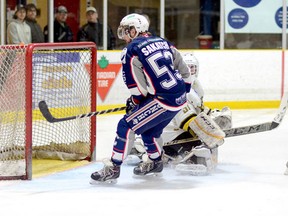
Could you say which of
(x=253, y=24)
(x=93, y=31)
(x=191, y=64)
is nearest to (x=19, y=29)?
(x=93, y=31)

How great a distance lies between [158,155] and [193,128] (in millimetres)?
369

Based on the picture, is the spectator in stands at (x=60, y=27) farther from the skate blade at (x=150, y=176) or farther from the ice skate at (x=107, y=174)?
the ice skate at (x=107, y=174)

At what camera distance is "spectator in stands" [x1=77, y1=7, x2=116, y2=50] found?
959 centimetres

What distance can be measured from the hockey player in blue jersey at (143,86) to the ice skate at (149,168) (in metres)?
0.26

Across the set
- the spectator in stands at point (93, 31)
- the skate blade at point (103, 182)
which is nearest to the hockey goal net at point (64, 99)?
the skate blade at point (103, 182)

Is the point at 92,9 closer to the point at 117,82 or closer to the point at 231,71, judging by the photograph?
the point at 117,82

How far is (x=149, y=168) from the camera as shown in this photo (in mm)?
5191

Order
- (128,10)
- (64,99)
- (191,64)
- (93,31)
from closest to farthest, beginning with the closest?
(191,64), (64,99), (93,31), (128,10)

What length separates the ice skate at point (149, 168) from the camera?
17.0ft

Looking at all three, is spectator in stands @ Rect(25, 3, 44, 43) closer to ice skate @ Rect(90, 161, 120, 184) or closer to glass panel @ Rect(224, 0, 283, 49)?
glass panel @ Rect(224, 0, 283, 49)

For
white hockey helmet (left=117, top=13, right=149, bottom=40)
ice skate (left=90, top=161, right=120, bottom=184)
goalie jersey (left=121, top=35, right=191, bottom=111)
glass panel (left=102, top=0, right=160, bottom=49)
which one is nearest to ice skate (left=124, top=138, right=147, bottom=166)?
ice skate (left=90, top=161, right=120, bottom=184)

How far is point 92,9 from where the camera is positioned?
31.4 ft

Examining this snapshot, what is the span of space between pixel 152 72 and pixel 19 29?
13.8ft

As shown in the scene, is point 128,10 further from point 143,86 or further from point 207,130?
point 143,86
